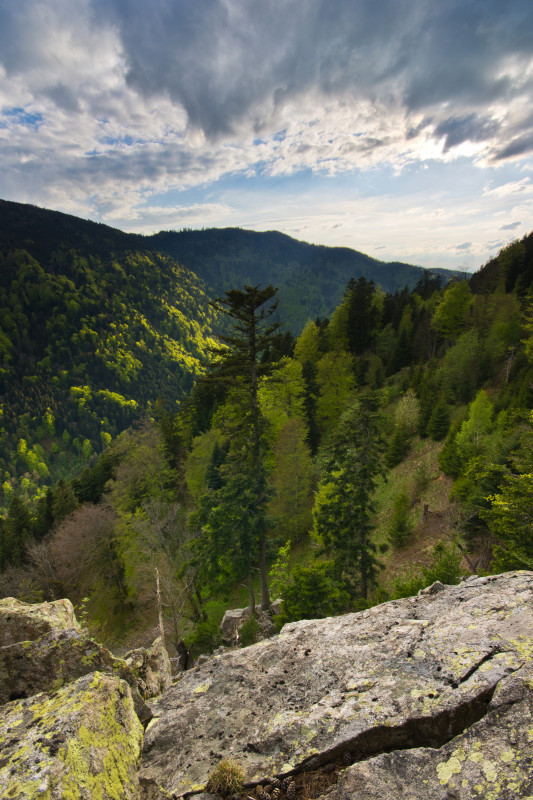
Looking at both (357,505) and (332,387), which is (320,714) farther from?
(332,387)

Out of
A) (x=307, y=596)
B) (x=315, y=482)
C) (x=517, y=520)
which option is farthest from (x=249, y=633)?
(x=315, y=482)

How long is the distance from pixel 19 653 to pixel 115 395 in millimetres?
210916

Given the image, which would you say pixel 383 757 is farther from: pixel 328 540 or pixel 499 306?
pixel 499 306

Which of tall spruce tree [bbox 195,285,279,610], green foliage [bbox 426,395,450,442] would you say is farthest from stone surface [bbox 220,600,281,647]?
green foliage [bbox 426,395,450,442]

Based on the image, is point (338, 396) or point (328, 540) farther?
point (338, 396)

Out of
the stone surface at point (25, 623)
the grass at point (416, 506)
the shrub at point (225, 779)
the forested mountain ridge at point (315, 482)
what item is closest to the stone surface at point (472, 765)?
the shrub at point (225, 779)

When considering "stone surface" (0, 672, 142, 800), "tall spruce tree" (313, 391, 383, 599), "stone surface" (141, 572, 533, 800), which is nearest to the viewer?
"stone surface" (0, 672, 142, 800)

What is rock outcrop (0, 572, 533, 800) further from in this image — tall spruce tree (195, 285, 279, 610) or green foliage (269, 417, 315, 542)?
green foliage (269, 417, 315, 542)

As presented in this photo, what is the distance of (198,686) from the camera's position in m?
5.62

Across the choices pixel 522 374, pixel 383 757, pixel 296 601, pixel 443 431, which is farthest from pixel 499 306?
pixel 383 757

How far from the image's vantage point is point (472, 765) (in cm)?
312

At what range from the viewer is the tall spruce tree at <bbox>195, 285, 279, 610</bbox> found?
622 inches

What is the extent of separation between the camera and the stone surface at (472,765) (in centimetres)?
290

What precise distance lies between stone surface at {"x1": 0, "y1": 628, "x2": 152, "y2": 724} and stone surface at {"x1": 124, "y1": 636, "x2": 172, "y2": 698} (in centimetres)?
111
